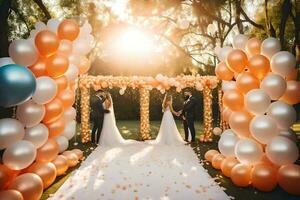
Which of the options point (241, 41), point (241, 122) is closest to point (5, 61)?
point (241, 122)

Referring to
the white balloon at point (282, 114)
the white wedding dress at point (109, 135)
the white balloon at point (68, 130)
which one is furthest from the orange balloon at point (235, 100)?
the white wedding dress at point (109, 135)

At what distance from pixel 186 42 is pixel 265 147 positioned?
1544 centimetres

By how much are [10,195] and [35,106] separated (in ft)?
5.36

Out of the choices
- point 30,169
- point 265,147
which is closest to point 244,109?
point 265,147

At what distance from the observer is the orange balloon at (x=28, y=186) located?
4919 mm

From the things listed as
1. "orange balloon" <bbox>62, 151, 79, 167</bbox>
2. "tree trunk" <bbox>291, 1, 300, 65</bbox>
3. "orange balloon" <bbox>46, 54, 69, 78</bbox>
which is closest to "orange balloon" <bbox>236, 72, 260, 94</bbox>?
"orange balloon" <bbox>46, 54, 69, 78</bbox>

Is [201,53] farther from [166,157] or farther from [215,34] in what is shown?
[166,157]

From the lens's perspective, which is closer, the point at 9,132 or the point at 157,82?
the point at 9,132

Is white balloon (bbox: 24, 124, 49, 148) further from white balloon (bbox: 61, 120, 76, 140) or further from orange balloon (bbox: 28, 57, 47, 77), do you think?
white balloon (bbox: 61, 120, 76, 140)

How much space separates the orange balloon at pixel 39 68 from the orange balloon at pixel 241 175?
420 centimetres

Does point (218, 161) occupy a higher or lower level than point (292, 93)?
lower

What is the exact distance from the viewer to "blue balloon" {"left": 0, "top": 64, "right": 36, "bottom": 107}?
12.7 ft

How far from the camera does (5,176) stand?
4.84 m

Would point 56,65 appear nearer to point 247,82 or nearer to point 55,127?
point 55,127
